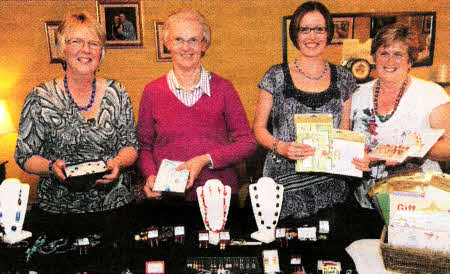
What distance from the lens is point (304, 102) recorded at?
6.77 feet

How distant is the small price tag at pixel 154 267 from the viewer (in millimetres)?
1497

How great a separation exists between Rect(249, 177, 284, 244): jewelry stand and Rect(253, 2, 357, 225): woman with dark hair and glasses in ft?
0.93

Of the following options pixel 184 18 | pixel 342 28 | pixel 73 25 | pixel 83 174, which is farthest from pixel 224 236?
pixel 342 28

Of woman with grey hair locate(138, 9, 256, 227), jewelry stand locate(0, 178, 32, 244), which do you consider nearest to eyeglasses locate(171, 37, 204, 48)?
woman with grey hair locate(138, 9, 256, 227)

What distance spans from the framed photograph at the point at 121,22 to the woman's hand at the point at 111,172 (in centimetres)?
300

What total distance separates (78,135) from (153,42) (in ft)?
9.62

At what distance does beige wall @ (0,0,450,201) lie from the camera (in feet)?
14.9

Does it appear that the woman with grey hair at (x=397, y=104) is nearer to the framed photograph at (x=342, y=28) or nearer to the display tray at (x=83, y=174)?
the display tray at (x=83, y=174)

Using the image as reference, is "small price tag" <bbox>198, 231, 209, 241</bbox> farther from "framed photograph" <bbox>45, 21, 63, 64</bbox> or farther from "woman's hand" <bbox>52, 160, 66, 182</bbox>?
"framed photograph" <bbox>45, 21, 63, 64</bbox>

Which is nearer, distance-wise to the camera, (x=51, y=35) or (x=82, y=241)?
(x=82, y=241)

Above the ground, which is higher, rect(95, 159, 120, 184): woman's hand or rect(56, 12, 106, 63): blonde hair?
rect(56, 12, 106, 63): blonde hair

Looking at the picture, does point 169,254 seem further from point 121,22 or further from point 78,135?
point 121,22

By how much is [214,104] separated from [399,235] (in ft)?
3.94

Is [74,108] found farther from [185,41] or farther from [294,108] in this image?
[294,108]
